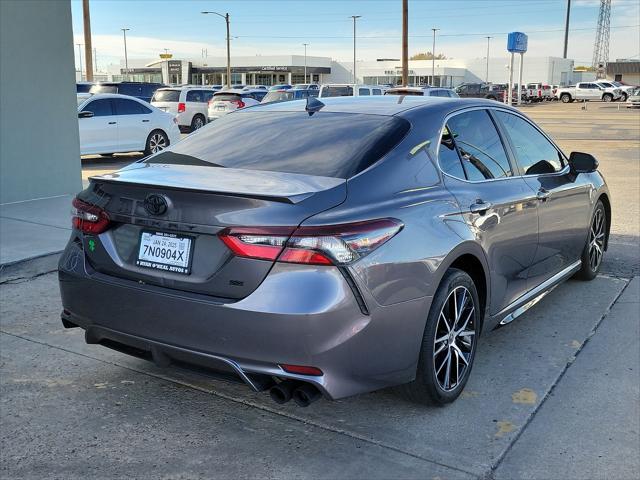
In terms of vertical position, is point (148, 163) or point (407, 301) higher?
point (148, 163)

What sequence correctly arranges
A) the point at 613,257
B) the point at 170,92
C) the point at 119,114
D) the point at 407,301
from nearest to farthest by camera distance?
the point at 407,301, the point at 613,257, the point at 119,114, the point at 170,92

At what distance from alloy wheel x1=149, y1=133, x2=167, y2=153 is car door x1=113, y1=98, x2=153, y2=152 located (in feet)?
0.67

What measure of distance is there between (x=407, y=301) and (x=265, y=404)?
1.08 meters

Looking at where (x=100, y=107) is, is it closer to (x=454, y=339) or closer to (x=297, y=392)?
(x=454, y=339)

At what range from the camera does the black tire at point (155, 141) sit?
16.5 metres

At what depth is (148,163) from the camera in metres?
4.06

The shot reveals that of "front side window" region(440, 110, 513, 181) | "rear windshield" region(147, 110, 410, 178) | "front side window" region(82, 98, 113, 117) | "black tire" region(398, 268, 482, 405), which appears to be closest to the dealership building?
"front side window" region(82, 98, 113, 117)

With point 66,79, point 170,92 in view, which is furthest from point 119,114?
point 170,92

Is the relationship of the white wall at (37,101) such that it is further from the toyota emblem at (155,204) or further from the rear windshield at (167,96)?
the rear windshield at (167,96)

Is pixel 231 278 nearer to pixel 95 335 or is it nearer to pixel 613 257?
pixel 95 335

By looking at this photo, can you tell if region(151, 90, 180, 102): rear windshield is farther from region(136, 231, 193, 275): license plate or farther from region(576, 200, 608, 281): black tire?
region(136, 231, 193, 275): license plate

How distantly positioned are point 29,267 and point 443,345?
14.0 feet

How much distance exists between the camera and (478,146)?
4.42 m

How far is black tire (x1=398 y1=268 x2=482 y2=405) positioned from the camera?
3.54 meters
